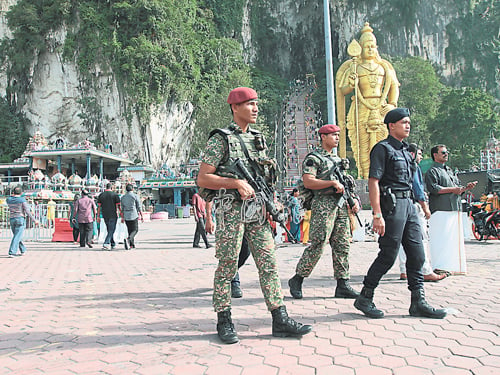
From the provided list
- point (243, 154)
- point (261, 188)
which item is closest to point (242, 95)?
point (243, 154)

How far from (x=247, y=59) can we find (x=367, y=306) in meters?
54.7

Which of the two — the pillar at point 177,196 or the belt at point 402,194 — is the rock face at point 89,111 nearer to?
the pillar at point 177,196

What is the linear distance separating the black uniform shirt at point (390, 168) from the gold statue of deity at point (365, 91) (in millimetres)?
13662

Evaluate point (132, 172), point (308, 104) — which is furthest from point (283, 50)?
point (132, 172)

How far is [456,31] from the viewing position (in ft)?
166

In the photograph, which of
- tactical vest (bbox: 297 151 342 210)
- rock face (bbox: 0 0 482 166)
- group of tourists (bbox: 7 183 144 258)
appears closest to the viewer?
tactical vest (bbox: 297 151 342 210)

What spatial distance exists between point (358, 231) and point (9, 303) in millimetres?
7001

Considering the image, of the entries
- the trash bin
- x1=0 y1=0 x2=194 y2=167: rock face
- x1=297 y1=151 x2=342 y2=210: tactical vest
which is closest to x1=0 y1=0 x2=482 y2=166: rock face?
x1=0 y1=0 x2=194 y2=167: rock face

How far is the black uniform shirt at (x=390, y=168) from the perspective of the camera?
3197 millimetres

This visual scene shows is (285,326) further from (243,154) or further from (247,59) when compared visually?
(247,59)

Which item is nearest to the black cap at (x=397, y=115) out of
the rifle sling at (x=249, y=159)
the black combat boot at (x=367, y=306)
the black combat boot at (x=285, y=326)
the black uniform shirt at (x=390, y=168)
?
A: the black uniform shirt at (x=390, y=168)

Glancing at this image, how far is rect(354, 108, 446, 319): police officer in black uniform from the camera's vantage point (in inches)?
124

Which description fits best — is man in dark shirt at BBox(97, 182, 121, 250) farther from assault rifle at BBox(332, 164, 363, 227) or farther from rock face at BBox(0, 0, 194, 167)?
rock face at BBox(0, 0, 194, 167)

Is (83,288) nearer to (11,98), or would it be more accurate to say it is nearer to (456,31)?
(11,98)
